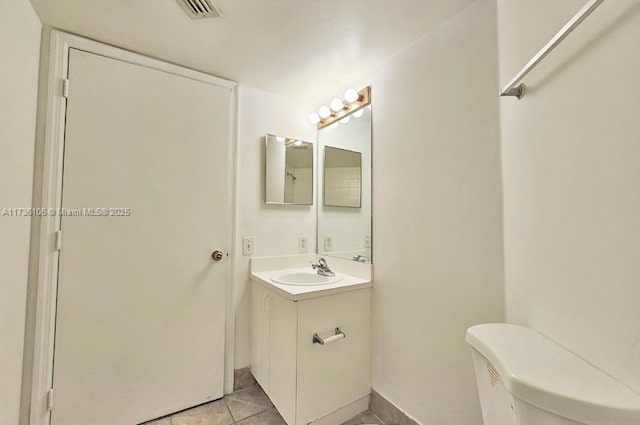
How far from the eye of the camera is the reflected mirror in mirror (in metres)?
1.81

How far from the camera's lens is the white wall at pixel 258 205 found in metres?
1.81

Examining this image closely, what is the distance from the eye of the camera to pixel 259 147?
194 centimetres

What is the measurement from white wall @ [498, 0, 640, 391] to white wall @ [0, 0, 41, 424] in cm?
186

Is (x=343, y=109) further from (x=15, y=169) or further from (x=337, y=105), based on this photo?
(x=15, y=169)

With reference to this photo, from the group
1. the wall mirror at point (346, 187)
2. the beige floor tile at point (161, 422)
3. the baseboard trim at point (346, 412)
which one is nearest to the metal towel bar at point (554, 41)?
the wall mirror at point (346, 187)

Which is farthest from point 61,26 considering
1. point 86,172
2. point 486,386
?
point 486,386

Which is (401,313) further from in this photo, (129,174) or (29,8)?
(29,8)

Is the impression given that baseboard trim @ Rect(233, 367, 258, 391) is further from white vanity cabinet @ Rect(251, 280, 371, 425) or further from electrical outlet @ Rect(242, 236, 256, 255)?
electrical outlet @ Rect(242, 236, 256, 255)

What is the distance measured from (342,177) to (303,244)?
0.63m

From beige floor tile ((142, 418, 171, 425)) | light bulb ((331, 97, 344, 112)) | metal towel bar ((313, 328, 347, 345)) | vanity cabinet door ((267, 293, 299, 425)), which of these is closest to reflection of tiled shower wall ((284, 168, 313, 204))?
light bulb ((331, 97, 344, 112))

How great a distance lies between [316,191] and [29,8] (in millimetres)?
1793

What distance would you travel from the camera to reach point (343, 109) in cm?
187

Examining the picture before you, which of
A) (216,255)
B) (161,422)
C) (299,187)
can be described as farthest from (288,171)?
(161,422)

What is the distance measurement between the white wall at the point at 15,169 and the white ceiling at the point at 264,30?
0.24m
